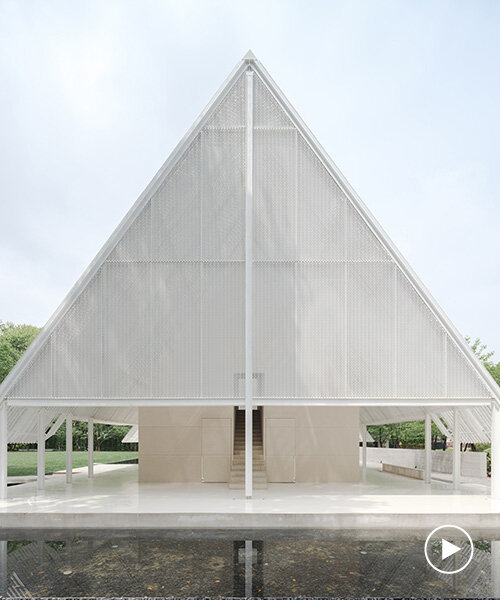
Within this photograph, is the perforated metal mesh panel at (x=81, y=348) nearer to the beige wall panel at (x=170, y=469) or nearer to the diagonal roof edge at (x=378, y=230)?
the beige wall panel at (x=170, y=469)

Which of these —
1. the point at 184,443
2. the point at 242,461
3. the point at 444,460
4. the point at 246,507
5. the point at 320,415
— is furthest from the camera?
the point at 444,460

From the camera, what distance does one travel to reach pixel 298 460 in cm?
2091

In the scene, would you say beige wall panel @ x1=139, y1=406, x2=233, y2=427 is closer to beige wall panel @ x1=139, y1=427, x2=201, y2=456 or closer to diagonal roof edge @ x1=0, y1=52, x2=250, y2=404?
beige wall panel @ x1=139, y1=427, x2=201, y2=456

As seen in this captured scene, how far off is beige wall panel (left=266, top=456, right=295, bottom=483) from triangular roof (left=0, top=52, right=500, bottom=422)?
22.8 feet

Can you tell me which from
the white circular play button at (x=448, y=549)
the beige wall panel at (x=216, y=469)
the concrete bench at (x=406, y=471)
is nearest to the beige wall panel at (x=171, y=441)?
the beige wall panel at (x=216, y=469)

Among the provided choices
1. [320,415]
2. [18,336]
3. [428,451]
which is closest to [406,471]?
[428,451]

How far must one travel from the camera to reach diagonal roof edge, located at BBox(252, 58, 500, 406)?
593 inches

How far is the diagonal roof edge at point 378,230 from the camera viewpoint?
15055 millimetres

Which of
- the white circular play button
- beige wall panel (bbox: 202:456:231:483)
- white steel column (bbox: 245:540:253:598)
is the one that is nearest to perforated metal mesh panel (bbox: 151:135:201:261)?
white steel column (bbox: 245:540:253:598)

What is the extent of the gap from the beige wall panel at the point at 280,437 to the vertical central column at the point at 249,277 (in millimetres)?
6526

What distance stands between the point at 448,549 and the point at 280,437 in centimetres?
1137

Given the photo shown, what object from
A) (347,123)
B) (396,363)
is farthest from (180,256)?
(347,123)

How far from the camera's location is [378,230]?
50.8ft

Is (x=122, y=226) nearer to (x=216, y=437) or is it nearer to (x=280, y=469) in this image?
(x=216, y=437)
